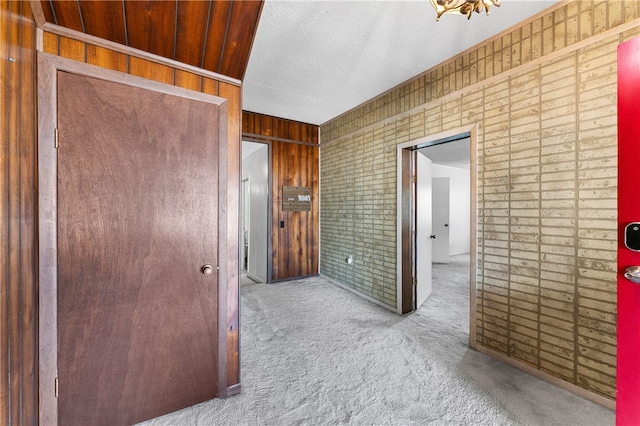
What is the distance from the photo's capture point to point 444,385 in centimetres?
197

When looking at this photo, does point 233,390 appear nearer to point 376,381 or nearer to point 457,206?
point 376,381

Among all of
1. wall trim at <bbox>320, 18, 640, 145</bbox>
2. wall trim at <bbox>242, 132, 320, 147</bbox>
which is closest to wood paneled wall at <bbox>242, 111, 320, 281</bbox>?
wall trim at <bbox>242, 132, 320, 147</bbox>

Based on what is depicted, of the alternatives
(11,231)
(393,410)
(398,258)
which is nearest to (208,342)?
(11,231)

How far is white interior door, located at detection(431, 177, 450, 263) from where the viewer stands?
6441 millimetres

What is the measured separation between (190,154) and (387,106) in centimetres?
261

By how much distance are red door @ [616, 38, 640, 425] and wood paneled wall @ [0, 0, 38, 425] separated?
2.51m

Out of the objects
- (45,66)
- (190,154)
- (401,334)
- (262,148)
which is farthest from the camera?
(262,148)

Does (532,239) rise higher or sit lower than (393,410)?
higher

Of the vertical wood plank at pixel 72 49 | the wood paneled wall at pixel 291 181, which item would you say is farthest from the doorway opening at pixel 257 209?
the vertical wood plank at pixel 72 49

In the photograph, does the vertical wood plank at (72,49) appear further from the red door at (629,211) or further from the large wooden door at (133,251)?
the red door at (629,211)

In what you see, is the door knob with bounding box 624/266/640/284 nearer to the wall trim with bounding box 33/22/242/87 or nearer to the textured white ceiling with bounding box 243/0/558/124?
the textured white ceiling with bounding box 243/0/558/124

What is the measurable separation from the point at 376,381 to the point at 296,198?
10.6 feet

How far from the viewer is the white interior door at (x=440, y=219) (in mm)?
6441

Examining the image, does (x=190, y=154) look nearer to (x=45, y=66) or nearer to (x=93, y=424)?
(x=45, y=66)
